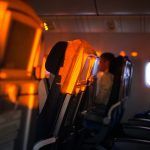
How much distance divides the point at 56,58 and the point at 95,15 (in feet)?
10.6

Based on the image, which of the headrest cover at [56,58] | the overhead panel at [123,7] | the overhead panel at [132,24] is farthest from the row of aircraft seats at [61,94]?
the overhead panel at [132,24]

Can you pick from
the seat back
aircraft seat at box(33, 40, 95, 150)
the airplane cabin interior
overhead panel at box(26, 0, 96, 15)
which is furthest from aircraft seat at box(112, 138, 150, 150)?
aircraft seat at box(33, 40, 95, 150)

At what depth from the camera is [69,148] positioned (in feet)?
12.1

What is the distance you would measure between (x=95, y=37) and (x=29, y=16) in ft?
17.5

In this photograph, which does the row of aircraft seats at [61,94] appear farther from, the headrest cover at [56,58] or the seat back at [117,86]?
the seat back at [117,86]

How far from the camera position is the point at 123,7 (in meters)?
5.39

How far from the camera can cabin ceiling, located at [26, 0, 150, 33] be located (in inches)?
211

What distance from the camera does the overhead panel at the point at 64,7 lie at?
543 centimetres

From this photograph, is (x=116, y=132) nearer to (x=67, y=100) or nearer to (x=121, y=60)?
(x=121, y=60)

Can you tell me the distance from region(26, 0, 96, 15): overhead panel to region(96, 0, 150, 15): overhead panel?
0.15 metres

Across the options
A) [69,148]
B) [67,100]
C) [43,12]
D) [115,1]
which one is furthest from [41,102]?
[43,12]

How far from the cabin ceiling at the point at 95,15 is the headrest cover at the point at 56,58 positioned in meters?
2.58

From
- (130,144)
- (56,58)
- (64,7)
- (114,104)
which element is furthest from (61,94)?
(130,144)

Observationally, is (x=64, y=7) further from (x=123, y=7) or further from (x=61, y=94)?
(x=61, y=94)
